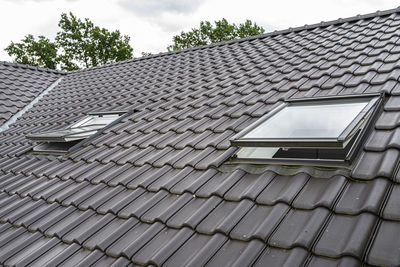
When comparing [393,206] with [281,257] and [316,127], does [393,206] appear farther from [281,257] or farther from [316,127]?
[316,127]

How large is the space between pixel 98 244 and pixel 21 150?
3.51 m

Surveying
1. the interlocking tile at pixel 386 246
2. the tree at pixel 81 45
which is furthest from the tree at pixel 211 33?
the interlocking tile at pixel 386 246

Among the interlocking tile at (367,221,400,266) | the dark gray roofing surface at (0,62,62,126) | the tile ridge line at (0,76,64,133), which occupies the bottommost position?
the interlocking tile at (367,221,400,266)

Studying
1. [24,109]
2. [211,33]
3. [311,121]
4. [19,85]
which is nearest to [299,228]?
[311,121]

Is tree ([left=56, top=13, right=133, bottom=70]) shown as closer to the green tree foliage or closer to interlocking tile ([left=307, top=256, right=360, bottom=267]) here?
the green tree foliage

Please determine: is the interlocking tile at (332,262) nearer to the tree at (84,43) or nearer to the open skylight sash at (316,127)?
the open skylight sash at (316,127)

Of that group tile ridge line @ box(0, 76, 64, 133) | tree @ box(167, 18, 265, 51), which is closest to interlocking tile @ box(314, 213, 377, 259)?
tile ridge line @ box(0, 76, 64, 133)

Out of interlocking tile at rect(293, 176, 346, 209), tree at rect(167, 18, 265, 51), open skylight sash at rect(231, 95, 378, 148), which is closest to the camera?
interlocking tile at rect(293, 176, 346, 209)

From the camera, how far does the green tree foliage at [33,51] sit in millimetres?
28312

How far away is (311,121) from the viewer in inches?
98.9

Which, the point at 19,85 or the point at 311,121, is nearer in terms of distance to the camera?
the point at 311,121

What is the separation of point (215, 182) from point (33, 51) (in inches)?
1271

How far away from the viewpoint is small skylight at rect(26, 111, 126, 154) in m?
4.22

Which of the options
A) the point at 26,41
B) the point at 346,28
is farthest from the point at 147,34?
the point at 346,28
